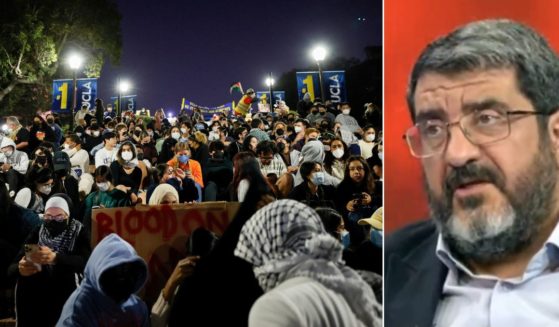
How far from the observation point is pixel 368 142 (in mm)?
2094

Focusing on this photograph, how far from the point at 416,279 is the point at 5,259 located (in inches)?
63.6

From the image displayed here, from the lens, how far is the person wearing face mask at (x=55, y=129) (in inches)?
105

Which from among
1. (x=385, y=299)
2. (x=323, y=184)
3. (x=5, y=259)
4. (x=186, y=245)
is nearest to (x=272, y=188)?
(x=323, y=184)

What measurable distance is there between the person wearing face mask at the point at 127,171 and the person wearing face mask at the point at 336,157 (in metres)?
0.78

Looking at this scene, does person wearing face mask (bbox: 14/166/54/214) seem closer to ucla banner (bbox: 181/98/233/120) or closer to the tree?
the tree

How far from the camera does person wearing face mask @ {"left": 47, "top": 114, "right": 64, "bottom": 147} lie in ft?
8.74

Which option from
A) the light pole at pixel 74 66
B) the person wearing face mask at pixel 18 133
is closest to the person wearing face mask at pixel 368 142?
the light pole at pixel 74 66

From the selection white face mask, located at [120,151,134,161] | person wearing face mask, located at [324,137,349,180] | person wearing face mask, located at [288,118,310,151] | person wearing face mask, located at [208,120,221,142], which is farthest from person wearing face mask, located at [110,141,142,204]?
person wearing face mask, located at [324,137,349,180]

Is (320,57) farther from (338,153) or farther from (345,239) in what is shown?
(345,239)

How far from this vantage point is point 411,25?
1.93 meters

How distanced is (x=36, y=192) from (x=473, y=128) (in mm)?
1749

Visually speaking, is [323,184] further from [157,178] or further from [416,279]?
[157,178]

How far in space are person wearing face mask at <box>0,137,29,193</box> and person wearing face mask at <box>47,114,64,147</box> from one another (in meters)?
0.16

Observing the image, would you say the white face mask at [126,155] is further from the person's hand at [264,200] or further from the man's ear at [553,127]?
the man's ear at [553,127]
